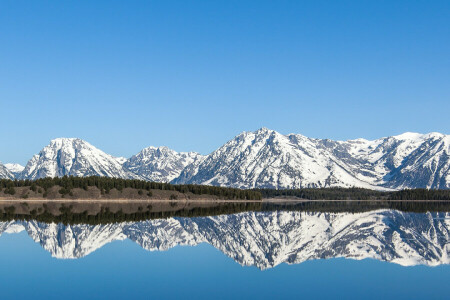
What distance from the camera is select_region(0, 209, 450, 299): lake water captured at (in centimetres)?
3919

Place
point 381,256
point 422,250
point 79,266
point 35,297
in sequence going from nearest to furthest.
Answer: point 35,297
point 79,266
point 381,256
point 422,250

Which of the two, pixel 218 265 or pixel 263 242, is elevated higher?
pixel 263 242

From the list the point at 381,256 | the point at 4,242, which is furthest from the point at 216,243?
the point at 4,242

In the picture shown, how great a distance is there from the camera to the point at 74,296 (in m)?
36.9

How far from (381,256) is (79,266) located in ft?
108

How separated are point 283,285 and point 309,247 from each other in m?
27.0

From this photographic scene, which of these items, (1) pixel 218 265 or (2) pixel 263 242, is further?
(2) pixel 263 242

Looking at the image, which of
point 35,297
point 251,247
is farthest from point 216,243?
point 35,297

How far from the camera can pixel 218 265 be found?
5247cm

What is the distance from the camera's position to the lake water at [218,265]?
39.2 meters

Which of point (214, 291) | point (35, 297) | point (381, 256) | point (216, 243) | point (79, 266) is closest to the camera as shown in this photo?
point (35, 297)

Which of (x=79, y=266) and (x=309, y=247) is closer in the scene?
(x=79, y=266)

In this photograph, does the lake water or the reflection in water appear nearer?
the lake water

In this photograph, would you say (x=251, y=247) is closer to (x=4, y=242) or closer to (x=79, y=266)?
(x=79, y=266)
